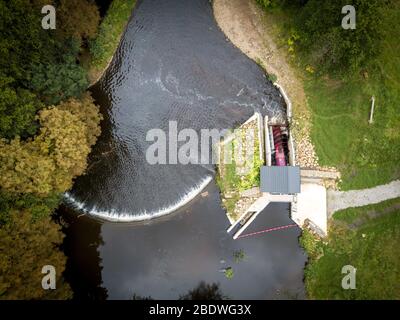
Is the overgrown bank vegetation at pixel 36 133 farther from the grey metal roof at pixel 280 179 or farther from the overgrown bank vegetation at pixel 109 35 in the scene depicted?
the grey metal roof at pixel 280 179

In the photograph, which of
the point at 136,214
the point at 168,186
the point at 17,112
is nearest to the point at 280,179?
the point at 168,186

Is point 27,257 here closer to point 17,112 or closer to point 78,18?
point 17,112

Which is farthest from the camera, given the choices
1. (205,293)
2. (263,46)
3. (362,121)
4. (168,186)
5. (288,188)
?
(263,46)

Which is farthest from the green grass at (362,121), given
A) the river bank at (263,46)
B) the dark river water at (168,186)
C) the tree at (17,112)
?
the tree at (17,112)

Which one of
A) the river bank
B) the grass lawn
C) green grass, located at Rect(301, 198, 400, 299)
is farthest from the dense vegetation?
green grass, located at Rect(301, 198, 400, 299)

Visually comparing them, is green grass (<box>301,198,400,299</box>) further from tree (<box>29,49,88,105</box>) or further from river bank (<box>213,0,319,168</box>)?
tree (<box>29,49,88,105</box>)

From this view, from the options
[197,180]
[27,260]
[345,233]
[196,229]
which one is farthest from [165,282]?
[345,233]
